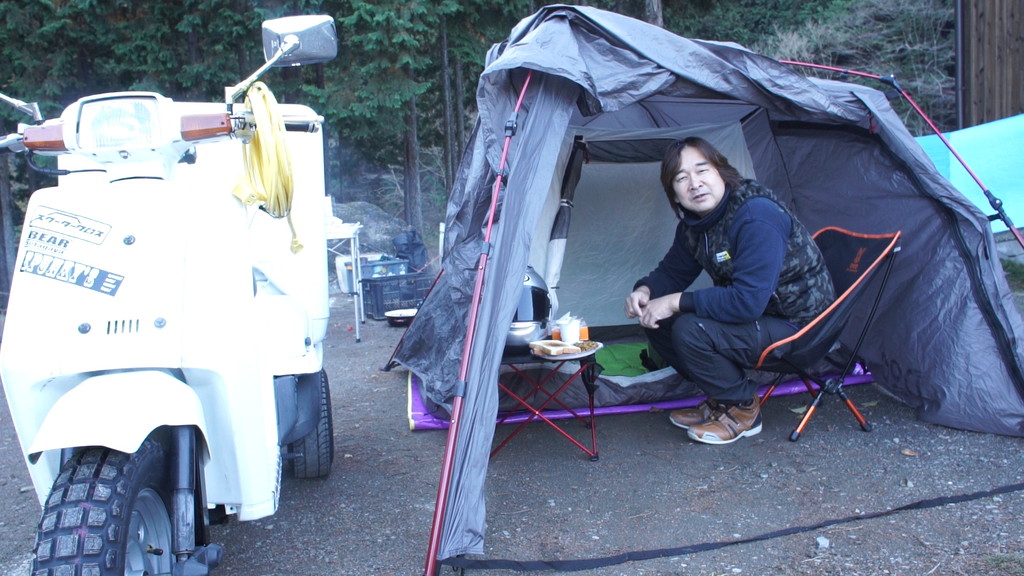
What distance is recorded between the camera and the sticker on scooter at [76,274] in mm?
1677

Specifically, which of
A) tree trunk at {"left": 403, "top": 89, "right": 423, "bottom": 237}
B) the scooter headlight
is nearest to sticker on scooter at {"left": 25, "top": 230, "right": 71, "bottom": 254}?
the scooter headlight

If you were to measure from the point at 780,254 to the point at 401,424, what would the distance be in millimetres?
1970

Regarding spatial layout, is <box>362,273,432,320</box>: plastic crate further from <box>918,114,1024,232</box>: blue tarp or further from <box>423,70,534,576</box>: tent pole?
<box>423,70,534,576</box>: tent pole

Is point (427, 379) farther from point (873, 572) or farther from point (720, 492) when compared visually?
point (873, 572)

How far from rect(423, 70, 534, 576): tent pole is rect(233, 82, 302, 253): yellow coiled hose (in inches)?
25.4

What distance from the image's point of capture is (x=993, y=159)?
211 inches

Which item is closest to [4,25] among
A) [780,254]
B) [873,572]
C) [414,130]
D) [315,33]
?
[414,130]

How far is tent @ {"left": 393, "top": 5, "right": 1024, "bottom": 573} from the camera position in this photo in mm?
2443

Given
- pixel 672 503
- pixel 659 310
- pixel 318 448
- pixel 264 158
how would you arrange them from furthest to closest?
1. pixel 659 310
2. pixel 318 448
3. pixel 672 503
4. pixel 264 158

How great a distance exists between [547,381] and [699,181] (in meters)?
1.15

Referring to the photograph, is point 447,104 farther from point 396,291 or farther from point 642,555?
point 642,555

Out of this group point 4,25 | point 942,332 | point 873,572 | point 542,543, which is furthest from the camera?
point 4,25

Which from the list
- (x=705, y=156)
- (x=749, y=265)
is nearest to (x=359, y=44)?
(x=705, y=156)

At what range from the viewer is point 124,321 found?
1661mm
